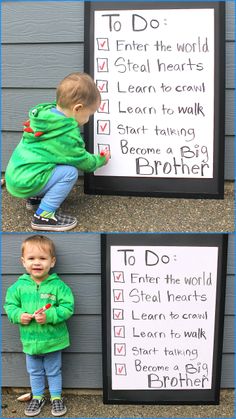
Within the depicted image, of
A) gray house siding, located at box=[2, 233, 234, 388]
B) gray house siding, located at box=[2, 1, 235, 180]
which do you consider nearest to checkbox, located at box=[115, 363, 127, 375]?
gray house siding, located at box=[2, 233, 234, 388]

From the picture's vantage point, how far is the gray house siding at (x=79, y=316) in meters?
2.67

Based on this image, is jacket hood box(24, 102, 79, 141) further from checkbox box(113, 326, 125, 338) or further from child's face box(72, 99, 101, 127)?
checkbox box(113, 326, 125, 338)

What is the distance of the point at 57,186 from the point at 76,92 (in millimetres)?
465

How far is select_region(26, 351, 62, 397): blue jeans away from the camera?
267cm

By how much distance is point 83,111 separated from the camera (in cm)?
255

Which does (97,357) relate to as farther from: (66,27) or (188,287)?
(66,27)

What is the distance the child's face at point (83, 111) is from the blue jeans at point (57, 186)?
242 millimetres

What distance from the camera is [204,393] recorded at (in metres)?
2.75

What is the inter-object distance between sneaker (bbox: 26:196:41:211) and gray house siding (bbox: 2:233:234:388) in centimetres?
20

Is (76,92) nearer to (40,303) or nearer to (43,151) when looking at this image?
(43,151)

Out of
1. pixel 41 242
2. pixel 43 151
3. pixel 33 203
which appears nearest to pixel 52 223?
pixel 41 242

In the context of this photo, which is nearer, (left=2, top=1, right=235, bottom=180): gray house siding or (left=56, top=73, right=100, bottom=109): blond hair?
(left=56, top=73, right=100, bottom=109): blond hair

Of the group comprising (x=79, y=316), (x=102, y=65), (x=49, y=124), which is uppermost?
(x=102, y=65)

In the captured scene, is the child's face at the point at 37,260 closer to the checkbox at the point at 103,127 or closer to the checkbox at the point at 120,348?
the checkbox at the point at 120,348
